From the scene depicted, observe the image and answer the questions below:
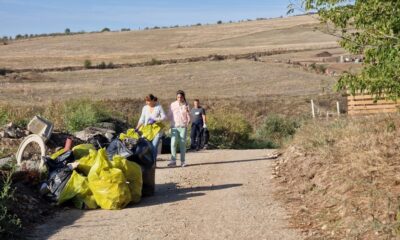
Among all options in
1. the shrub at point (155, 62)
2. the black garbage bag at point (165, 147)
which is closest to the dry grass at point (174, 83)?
the shrub at point (155, 62)

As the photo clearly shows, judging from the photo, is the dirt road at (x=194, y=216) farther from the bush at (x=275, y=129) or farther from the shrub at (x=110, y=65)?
the shrub at (x=110, y=65)

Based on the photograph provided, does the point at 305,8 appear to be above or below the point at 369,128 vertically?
above

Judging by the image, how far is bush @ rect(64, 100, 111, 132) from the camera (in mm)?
19828

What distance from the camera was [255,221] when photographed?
8.34 m

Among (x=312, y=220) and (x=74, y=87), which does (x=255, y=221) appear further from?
(x=74, y=87)

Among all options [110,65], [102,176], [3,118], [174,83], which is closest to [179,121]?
[102,176]

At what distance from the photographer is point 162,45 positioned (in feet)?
318

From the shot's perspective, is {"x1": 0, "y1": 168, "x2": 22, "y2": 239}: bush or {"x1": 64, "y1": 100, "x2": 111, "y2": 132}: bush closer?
{"x1": 0, "y1": 168, "x2": 22, "y2": 239}: bush

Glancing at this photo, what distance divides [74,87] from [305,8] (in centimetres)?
4101

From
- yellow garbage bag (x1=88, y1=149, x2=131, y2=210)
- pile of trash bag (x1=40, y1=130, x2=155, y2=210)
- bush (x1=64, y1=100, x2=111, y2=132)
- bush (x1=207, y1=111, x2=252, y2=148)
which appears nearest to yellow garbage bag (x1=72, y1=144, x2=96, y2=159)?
pile of trash bag (x1=40, y1=130, x2=155, y2=210)

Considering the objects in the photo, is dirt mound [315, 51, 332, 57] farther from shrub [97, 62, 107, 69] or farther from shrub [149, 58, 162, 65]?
shrub [97, 62, 107, 69]

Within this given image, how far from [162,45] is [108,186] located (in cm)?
8866

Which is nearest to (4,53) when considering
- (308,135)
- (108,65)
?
(108,65)

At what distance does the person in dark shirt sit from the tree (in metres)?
8.89
